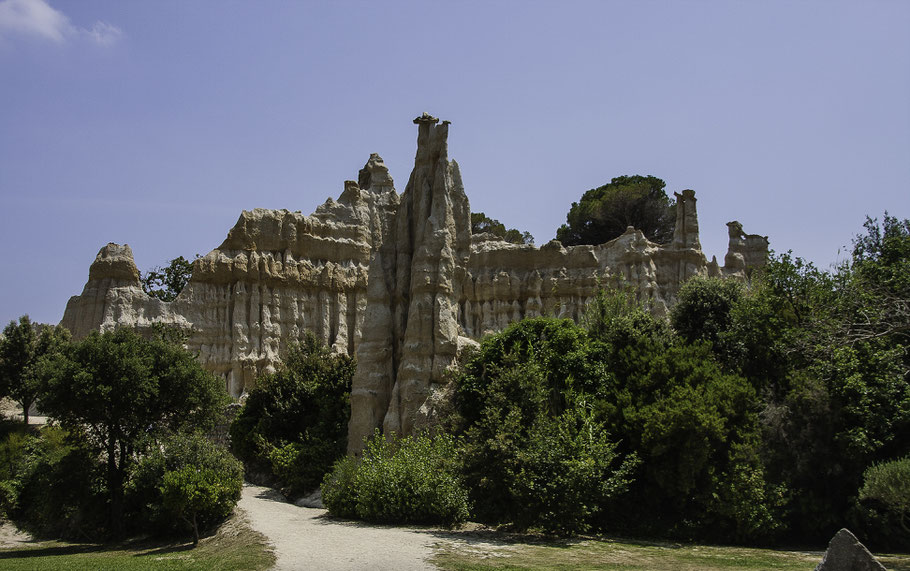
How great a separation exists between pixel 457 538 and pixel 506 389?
4993 millimetres

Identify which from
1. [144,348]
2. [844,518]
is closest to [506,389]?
[844,518]

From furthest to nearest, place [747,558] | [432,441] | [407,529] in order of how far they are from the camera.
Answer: [432,441] < [407,529] < [747,558]

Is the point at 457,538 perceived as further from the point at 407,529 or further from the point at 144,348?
the point at 144,348

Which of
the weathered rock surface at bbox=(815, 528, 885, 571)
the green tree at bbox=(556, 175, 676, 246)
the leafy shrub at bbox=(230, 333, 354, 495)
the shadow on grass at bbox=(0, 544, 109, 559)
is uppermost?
the green tree at bbox=(556, 175, 676, 246)

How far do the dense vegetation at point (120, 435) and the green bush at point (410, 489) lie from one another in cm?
355

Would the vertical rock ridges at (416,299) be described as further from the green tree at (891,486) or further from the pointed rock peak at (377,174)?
the pointed rock peak at (377,174)

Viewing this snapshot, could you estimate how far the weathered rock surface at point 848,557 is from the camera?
10422 millimetres

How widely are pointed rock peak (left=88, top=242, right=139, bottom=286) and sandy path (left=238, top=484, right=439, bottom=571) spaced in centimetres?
2650

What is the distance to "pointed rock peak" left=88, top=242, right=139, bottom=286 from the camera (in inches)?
1714

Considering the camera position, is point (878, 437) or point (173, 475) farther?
point (173, 475)

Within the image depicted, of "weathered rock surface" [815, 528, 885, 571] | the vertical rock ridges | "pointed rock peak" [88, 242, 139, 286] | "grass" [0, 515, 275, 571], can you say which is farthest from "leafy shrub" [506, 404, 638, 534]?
"pointed rock peak" [88, 242, 139, 286]

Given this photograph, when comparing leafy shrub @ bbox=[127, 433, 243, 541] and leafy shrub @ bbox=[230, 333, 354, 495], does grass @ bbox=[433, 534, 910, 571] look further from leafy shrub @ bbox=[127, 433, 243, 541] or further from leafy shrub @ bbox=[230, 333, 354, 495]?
leafy shrub @ bbox=[230, 333, 354, 495]

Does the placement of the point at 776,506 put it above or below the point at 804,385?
below

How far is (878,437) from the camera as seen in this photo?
18703mm
